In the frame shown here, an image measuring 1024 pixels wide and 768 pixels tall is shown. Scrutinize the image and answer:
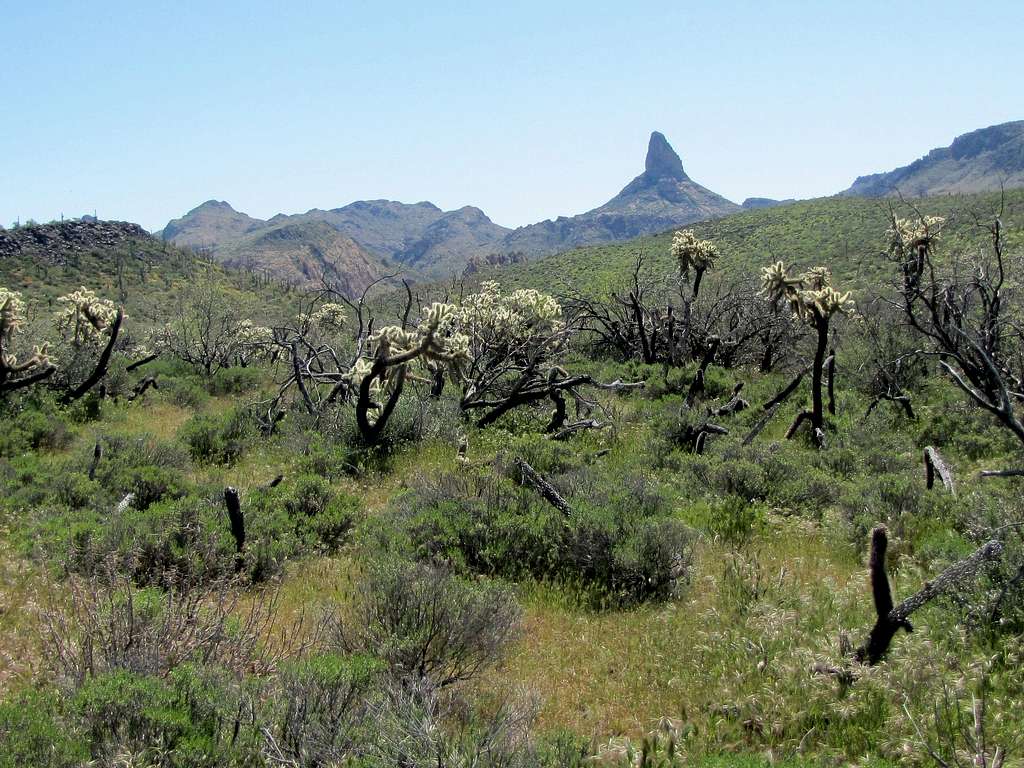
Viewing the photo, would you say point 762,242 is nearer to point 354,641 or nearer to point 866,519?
point 866,519

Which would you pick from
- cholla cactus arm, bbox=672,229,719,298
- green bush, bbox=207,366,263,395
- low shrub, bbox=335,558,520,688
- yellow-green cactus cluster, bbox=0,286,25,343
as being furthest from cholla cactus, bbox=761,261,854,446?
green bush, bbox=207,366,263,395

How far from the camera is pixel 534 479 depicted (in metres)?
7.75

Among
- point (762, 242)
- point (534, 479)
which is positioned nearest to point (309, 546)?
point (534, 479)

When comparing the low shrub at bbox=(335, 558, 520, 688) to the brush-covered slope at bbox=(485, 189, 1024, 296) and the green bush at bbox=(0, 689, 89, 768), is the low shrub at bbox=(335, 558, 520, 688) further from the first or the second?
the brush-covered slope at bbox=(485, 189, 1024, 296)

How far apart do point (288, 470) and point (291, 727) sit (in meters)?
6.78

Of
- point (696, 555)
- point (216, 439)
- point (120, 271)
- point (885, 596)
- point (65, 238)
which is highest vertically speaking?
point (65, 238)

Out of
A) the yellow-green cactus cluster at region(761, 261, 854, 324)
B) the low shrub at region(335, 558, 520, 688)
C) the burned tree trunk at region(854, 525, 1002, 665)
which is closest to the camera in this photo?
the burned tree trunk at region(854, 525, 1002, 665)

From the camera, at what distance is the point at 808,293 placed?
40.7 feet

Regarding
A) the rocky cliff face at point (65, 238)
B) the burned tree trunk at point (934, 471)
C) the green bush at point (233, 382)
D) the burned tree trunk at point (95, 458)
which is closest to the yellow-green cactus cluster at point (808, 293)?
the burned tree trunk at point (934, 471)

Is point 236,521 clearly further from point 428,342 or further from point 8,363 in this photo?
point 8,363

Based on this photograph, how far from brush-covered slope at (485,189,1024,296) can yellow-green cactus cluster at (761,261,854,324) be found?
2055cm

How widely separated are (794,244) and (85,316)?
51.9 metres

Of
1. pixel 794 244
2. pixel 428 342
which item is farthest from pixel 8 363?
pixel 794 244

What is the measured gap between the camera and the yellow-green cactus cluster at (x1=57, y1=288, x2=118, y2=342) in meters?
14.4
